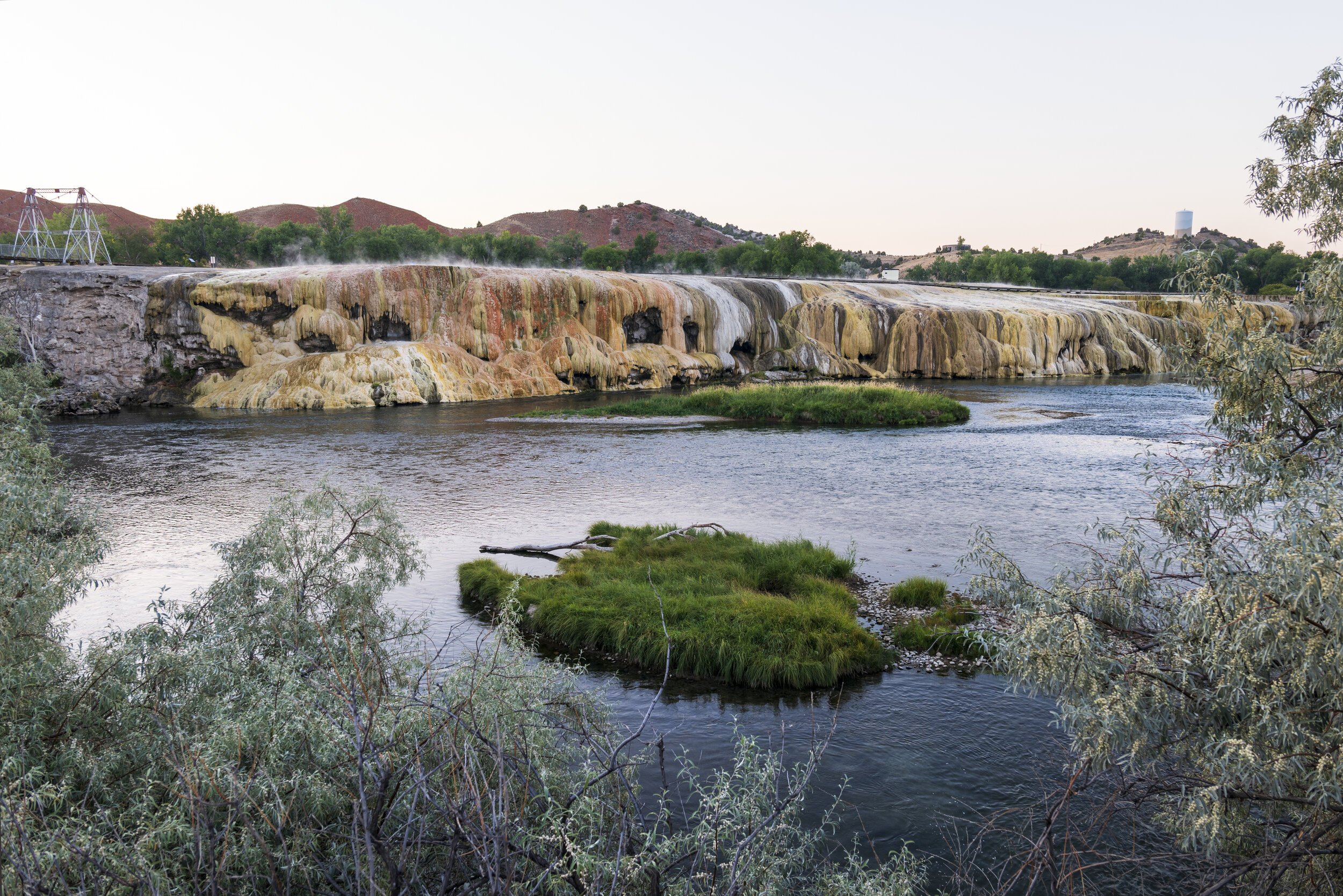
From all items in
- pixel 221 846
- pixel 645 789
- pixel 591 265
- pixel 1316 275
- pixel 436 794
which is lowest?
pixel 645 789

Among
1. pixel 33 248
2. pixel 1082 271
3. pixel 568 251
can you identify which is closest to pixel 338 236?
pixel 568 251

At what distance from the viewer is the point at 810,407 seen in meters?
35.4

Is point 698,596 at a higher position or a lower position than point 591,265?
lower

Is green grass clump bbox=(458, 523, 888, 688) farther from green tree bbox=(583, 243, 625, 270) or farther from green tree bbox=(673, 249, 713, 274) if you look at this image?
green tree bbox=(673, 249, 713, 274)

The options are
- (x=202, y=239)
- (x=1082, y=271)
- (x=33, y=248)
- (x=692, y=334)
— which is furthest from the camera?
(x=1082, y=271)

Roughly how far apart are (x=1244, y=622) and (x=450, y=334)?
44389mm

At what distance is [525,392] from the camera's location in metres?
45.7

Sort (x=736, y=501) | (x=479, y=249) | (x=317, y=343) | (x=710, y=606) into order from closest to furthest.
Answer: (x=710, y=606) → (x=736, y=501) → (x=317, y=343) → (x=479, y=249)

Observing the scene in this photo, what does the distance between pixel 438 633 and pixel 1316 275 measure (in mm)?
10506

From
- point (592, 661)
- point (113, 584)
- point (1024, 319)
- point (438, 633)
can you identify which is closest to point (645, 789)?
point (592, 661)

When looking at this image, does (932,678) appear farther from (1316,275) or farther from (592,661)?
(1316,275)

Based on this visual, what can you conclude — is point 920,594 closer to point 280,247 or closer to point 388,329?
point 388,329

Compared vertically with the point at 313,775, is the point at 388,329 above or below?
above

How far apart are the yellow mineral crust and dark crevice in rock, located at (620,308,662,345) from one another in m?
0.09
